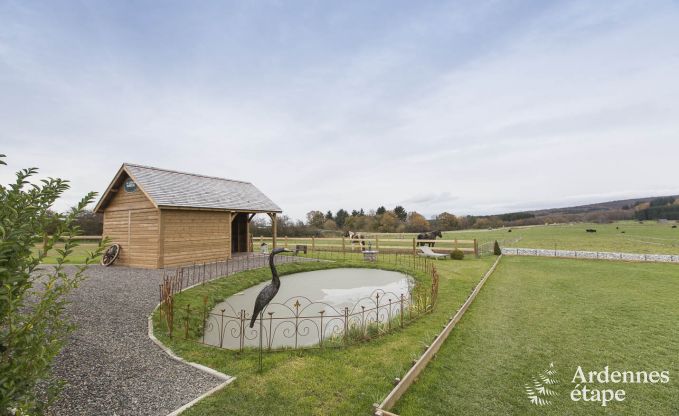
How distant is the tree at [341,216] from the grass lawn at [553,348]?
60.8 meters

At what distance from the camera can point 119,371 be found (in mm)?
4680

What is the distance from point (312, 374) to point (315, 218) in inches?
2498

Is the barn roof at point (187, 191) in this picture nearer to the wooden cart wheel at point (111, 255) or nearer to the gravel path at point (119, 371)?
the wooden cart wheel at point (111, 255)

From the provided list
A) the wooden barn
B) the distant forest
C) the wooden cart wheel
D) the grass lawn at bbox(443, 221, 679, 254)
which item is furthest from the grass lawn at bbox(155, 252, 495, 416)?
the distant forest

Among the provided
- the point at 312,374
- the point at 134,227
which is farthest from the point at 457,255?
the point at 134,227

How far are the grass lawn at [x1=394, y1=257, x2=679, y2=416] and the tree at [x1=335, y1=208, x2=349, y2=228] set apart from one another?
199 ft

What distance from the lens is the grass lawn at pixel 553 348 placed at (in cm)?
396

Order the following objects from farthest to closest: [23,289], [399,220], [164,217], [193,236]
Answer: [399,220] → [193,236] → [164,217] → [23,289]

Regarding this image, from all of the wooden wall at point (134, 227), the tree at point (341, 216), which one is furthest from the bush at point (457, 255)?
the tree at point (341, 216)

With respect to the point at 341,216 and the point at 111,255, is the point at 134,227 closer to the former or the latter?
the point at 111,255

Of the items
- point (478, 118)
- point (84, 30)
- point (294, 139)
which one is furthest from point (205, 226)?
point (478, 118)

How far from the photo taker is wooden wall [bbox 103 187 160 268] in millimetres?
13609

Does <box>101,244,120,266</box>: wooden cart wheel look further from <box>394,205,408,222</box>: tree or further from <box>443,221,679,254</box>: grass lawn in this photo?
<box>394,205,408,222</box>: tree

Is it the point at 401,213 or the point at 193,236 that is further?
the point at 401,213
